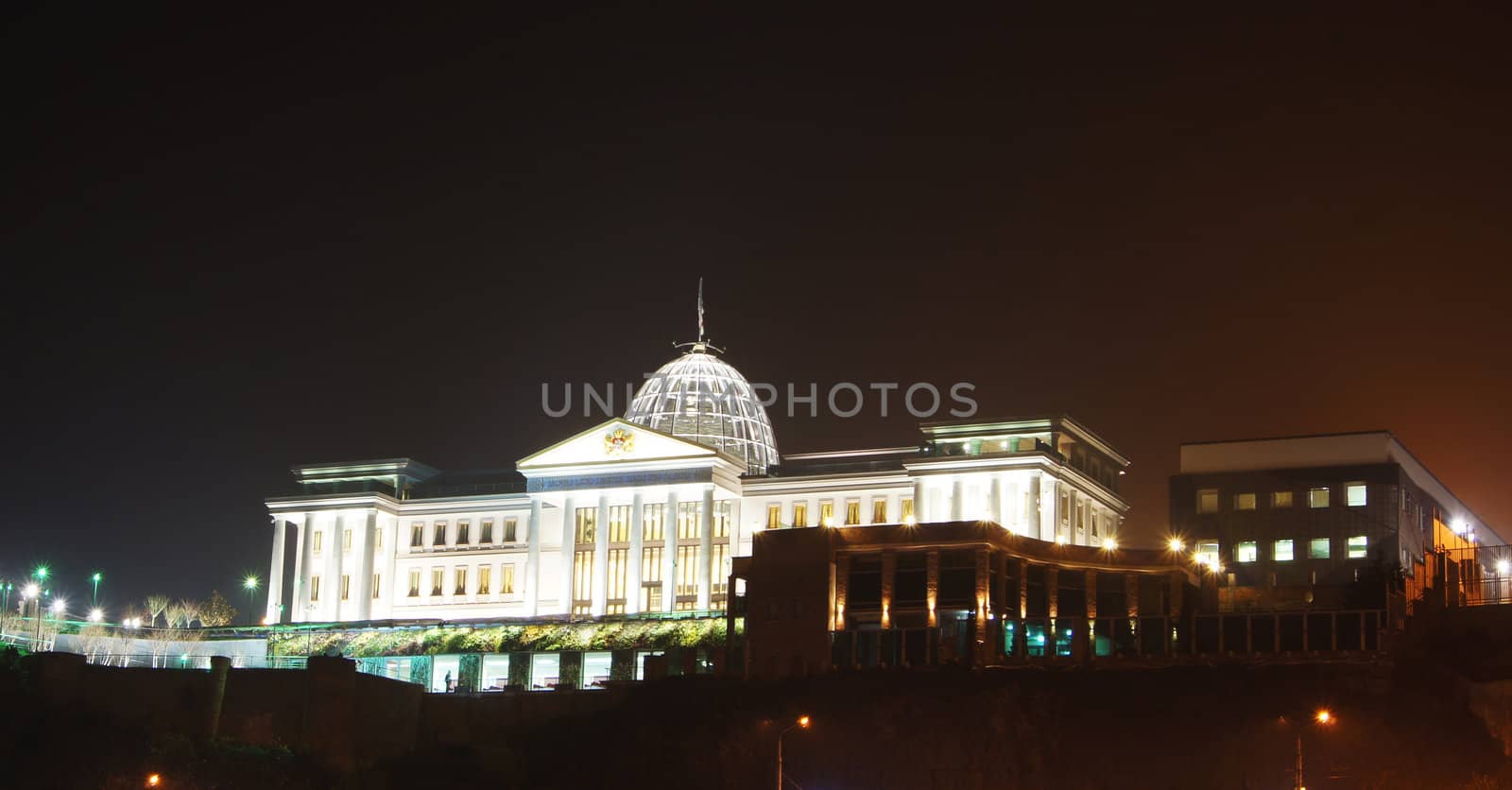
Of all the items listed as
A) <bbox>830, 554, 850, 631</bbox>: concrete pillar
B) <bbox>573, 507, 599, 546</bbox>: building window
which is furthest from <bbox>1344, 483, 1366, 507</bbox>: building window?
<bbox>573, 507, 599, 546</bbox>: building window

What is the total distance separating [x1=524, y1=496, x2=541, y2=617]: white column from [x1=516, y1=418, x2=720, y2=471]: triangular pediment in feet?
10.9

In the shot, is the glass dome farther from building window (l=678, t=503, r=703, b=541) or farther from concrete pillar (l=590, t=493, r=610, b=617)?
concrete pillar (l=590, t=493, r=610, b=617)

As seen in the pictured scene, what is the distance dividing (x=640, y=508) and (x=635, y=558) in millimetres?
3571

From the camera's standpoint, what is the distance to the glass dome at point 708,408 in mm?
152500

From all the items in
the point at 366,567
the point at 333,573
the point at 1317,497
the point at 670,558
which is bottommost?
the point at 333,573

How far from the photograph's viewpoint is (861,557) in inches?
4331

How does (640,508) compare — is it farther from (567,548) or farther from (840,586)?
(840,586)

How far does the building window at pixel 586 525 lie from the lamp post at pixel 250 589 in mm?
30424

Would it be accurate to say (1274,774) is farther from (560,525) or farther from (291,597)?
(291,597)

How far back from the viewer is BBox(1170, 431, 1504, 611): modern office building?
406ft

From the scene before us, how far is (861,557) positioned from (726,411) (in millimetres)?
45254

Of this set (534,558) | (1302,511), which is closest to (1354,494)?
(1302,511)

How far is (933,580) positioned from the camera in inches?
4242

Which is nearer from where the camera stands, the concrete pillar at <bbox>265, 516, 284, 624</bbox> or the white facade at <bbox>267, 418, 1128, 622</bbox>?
the white facade at <bbox>267, 418, 1128, 622</bbox>
